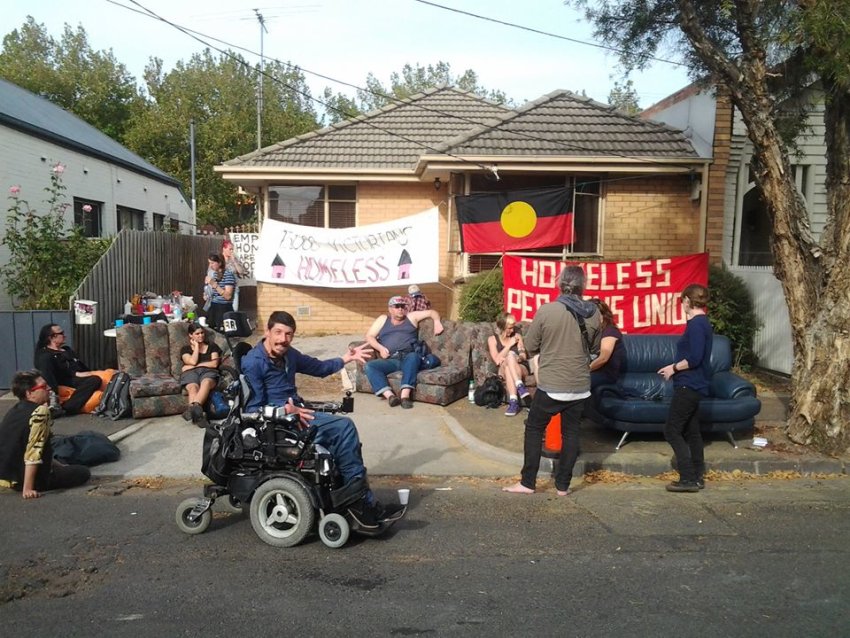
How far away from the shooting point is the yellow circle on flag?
1245cm

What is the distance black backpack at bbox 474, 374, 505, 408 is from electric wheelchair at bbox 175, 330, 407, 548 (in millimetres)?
4336

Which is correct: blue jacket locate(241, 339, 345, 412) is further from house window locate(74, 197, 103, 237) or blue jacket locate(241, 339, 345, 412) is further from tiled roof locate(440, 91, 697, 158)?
house window locate(74, 197, 103, 237)

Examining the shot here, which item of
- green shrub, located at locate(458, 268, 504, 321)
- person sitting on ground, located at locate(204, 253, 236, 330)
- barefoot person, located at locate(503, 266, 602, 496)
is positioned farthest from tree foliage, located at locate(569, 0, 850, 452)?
person sitting on ground, located at locate(204, 253, 236, 330)

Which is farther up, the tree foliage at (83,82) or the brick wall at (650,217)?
the tree foliage at (83,82)

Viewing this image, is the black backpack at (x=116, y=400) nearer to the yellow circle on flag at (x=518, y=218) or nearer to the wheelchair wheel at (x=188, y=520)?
the wheelchair wheel at (x=188, y=520)

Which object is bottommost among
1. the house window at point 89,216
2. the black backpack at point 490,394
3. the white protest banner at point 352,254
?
the black backpack at point 490,394

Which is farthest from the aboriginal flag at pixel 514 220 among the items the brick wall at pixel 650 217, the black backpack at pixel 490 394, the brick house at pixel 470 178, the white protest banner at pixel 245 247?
the white protest banner at pixel 245 247

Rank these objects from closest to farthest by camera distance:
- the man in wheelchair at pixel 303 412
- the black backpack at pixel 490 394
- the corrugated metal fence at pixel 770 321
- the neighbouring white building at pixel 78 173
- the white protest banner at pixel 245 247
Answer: the man in wheelchair at pixel 303 412, the black backpack at pixel 490 394, the corrugated metal fence at pixel 770 321, the neighbouring white building at pixel 78 173, the white protest banner at pixel 245 247

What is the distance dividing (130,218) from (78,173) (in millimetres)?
4434

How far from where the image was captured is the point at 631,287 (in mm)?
11484

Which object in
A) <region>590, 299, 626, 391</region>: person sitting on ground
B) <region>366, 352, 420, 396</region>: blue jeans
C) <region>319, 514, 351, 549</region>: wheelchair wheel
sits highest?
<region>590, 299, 626, 391</region>: person sitting on ground

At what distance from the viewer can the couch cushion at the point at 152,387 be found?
29.0ft

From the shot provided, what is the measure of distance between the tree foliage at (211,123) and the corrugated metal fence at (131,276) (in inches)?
712

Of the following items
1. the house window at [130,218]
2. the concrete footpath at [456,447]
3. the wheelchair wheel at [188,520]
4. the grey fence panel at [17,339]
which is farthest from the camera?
the house window at [130,218]
